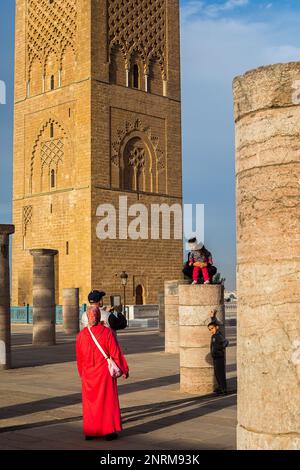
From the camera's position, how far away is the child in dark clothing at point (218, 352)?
8.63 m

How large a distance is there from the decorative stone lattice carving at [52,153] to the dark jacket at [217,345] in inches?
973

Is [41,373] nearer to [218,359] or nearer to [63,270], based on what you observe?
[218,359]

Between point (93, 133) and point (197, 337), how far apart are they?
22.8m

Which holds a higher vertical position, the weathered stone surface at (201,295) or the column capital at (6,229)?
the column capital at (6,229)

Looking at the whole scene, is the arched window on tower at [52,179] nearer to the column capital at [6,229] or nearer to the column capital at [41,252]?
the column capital at [41,252]

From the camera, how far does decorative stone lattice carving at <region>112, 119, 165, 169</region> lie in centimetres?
3197

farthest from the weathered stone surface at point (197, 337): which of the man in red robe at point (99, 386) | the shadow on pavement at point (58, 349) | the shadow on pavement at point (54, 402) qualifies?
the shadow on pavement at point (58, 349)

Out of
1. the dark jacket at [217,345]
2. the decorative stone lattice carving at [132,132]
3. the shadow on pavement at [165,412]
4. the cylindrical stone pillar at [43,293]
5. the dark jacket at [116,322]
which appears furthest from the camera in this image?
the decorative stone lattice carving at [132,132]

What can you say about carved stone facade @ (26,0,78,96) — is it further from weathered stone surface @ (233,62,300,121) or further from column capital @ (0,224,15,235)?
weathered stone surface @ (233,62,300,121)

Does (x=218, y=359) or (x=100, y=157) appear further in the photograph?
(x=100, y=157)

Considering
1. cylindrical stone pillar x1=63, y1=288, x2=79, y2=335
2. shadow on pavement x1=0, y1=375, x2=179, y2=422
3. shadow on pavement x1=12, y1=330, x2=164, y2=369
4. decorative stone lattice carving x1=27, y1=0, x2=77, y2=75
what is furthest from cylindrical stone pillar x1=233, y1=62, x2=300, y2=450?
decorative stone lattice carving x1=27, y1=0, x2=77, y2=75
